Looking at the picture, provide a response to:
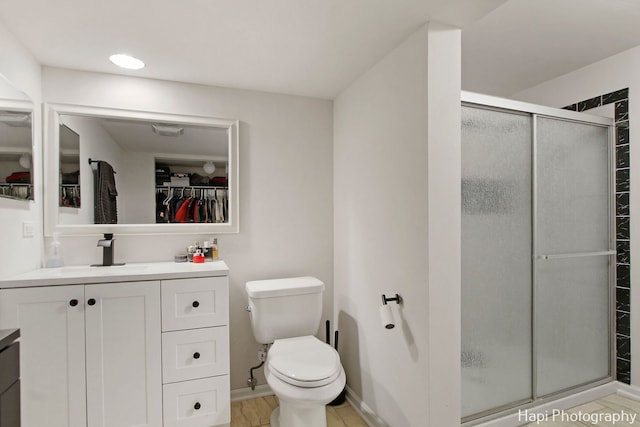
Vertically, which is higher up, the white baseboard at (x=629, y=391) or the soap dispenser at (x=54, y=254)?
the soap dispenser at (x=54, y=254)

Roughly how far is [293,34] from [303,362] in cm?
174

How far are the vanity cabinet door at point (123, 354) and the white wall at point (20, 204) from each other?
419 mm

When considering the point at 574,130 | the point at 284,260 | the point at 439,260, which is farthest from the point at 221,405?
the point at 574,130

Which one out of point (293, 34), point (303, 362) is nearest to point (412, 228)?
point (303, 362)

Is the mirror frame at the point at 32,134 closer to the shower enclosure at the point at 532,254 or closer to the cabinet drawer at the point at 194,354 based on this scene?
the cabinet drawer at the point at 194,354

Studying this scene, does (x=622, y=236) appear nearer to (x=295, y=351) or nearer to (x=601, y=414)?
(x=601, y=414)

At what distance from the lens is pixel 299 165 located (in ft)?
8.34

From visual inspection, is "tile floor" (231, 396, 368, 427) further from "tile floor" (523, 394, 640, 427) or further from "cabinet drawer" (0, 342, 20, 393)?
"cabinet drawer" (0, 342, 20, 393)

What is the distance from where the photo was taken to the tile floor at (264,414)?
208 cm

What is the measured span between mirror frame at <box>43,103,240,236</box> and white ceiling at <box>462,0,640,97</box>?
5.63 feet

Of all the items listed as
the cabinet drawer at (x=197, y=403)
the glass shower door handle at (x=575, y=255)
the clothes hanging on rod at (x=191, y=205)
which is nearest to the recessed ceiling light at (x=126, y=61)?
the clothes hanging on rod at (x=191, y=205)

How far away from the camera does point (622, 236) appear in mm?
2318

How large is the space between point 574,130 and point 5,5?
10.5 feet

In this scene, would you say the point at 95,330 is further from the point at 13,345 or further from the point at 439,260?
the point at 439,260
